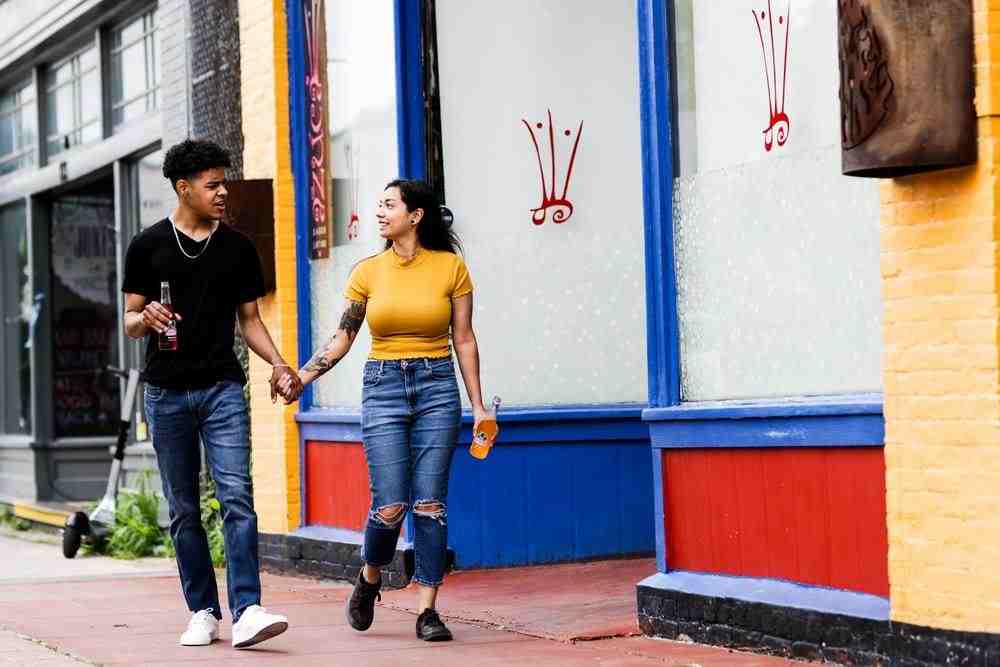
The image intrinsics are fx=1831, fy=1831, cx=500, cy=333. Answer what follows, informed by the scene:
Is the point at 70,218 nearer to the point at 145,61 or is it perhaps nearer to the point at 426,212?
the point at 145,61

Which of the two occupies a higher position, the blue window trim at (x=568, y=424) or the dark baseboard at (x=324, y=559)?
the blue window trim at (x=568, y=424)

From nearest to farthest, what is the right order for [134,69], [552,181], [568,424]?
[568,424]
[552,181]
[134,69]

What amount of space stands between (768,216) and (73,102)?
9.92m

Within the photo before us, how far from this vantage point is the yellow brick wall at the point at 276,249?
10.7 metres

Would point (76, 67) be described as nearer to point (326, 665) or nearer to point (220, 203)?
point (220, 203)

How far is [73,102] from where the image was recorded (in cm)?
1562

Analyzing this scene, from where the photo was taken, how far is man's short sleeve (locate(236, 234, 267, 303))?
7449 millimetres

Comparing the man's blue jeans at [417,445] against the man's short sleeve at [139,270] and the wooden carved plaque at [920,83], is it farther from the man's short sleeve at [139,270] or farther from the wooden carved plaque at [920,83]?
the wooden carved plaque at [920,83]

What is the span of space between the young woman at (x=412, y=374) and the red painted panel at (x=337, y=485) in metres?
2.44

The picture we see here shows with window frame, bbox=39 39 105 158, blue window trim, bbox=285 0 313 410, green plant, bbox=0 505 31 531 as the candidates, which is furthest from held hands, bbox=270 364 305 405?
green plant, bbox=0 505 31 531

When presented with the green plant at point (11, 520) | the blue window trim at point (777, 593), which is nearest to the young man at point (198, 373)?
the blue window trim at point (777, 593)

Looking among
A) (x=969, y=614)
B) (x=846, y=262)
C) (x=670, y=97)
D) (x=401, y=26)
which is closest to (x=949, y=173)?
(x=846, y=262)

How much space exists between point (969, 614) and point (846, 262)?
1.41 meters

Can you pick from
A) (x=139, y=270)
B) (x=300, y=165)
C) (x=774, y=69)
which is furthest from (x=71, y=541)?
(x=774, y=69)
